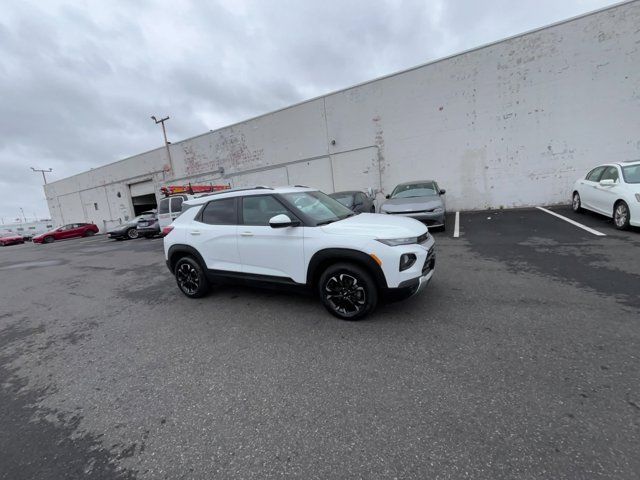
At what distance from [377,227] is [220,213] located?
2.41m

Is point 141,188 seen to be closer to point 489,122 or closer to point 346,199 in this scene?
point 346,199

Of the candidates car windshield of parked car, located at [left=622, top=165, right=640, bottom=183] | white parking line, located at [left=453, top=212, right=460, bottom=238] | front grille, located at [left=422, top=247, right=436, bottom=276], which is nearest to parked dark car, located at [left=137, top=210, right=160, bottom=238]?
white parking line, located at [left=453, top=212, right=460, bottom=238]

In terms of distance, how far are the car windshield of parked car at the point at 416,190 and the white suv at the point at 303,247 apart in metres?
5.45

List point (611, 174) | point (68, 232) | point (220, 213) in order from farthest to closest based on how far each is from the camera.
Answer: point (68, 232), point (611, 174), point (220, 213)

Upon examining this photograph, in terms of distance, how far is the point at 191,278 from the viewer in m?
4.89

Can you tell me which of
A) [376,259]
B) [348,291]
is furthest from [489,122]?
[348,291]

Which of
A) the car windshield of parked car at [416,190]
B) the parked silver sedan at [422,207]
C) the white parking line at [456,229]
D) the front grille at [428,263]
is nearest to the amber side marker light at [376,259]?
the front grille at [428,263]

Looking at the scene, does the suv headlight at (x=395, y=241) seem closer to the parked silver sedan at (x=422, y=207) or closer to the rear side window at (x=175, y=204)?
the parked silver sedan at (x=422, y=207)

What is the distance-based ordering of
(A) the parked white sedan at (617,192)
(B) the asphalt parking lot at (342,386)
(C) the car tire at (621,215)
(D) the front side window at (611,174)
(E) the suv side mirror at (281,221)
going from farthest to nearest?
1. (D) the front side window at (611,174)
2. (C) the car tire at (621,215)
3. (A) the parked white sedan at (617,192)
4. (E) the suv side mirror at (281,221)
5. (B) the asphalt parking lot at (342,386)

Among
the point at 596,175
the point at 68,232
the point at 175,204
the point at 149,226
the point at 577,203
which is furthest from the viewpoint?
the point at 68,232

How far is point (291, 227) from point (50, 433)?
2792mm

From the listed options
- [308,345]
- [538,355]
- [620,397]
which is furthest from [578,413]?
[308,345]

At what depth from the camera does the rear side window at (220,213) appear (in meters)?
4.35

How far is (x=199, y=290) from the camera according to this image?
15.8 ft
